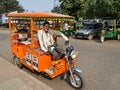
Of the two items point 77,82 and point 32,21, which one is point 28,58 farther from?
point 77,82

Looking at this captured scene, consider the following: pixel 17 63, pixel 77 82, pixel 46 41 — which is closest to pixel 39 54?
pixel 46 41

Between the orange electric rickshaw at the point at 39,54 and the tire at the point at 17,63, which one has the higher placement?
the orange electric rickshaw at the point at 39,54

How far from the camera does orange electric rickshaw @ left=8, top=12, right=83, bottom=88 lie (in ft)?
17.5

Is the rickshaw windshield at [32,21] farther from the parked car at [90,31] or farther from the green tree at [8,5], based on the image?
the green tree at [8,5]

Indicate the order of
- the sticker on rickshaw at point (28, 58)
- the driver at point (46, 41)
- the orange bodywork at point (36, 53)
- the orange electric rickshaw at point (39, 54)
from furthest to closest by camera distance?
the sticker on rickshaw at point (28, 58) < the driver at point (46, 41) < the orange bodywork at point (36, 53) < the orange electric rickshaw at point (39, 54)

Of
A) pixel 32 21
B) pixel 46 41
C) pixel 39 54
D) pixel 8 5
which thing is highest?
pixel 8 5

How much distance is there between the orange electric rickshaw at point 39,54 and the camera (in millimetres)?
5336

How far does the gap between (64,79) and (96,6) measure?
12699 millimetres

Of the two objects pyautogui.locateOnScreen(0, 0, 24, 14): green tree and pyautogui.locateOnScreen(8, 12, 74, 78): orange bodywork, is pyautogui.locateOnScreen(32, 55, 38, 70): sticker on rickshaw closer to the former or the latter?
pyautogui.locateOnScreen(8, 12, 74, 78): orange bodywork

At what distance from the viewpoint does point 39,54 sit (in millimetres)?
5719

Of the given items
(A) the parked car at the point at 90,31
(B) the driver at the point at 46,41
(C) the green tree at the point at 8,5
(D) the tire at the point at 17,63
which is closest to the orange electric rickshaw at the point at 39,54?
(D) the tire at the point at 17,63

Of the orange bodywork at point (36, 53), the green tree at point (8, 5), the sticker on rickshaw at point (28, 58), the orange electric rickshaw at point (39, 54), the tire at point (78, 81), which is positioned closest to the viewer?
the tire at point (78, 81)

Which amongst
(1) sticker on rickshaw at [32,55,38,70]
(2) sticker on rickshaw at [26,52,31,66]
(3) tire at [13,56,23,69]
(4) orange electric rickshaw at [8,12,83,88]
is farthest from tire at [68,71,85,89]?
(3) tire at [13,56,23,69]

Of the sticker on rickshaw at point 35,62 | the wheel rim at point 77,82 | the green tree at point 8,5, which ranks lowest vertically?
the wheel rim at point 77,82
